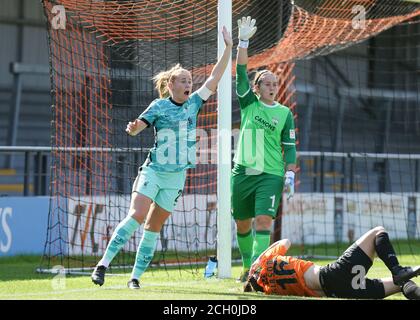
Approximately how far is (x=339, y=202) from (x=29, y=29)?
1405 centimetres

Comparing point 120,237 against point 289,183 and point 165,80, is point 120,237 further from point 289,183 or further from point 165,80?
point 289,183

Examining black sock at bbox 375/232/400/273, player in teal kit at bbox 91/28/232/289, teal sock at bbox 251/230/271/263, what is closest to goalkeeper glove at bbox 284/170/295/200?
teal sock at bbox 251/230/271/263

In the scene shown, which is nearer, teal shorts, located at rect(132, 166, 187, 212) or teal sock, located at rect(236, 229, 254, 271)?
teal shorts, located at rect(132, 166, 187, 212)

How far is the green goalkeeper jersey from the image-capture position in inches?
347

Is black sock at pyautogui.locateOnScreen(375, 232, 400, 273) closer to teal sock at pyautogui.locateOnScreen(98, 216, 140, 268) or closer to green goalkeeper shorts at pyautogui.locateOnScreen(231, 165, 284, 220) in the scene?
green goalkeeper shorts at pyautogui.locateOnScreen(231, 165, 284, 220)

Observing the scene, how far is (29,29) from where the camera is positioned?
2689 centimetres

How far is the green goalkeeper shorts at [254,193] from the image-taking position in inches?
340

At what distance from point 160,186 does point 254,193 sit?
1232 mm

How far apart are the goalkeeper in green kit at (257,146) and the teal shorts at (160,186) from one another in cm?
100

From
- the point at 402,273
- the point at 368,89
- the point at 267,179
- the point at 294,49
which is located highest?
the point at 368,89

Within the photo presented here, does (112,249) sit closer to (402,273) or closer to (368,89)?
(402,273)

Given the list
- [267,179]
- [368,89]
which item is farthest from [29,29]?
[267,179]

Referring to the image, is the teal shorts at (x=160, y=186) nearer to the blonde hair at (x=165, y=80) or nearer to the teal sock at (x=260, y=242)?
the blonde hair at (x=165, y=80)

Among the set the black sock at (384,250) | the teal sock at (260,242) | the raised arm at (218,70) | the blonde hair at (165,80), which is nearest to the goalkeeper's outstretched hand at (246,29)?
the raised arm at (218,70)
